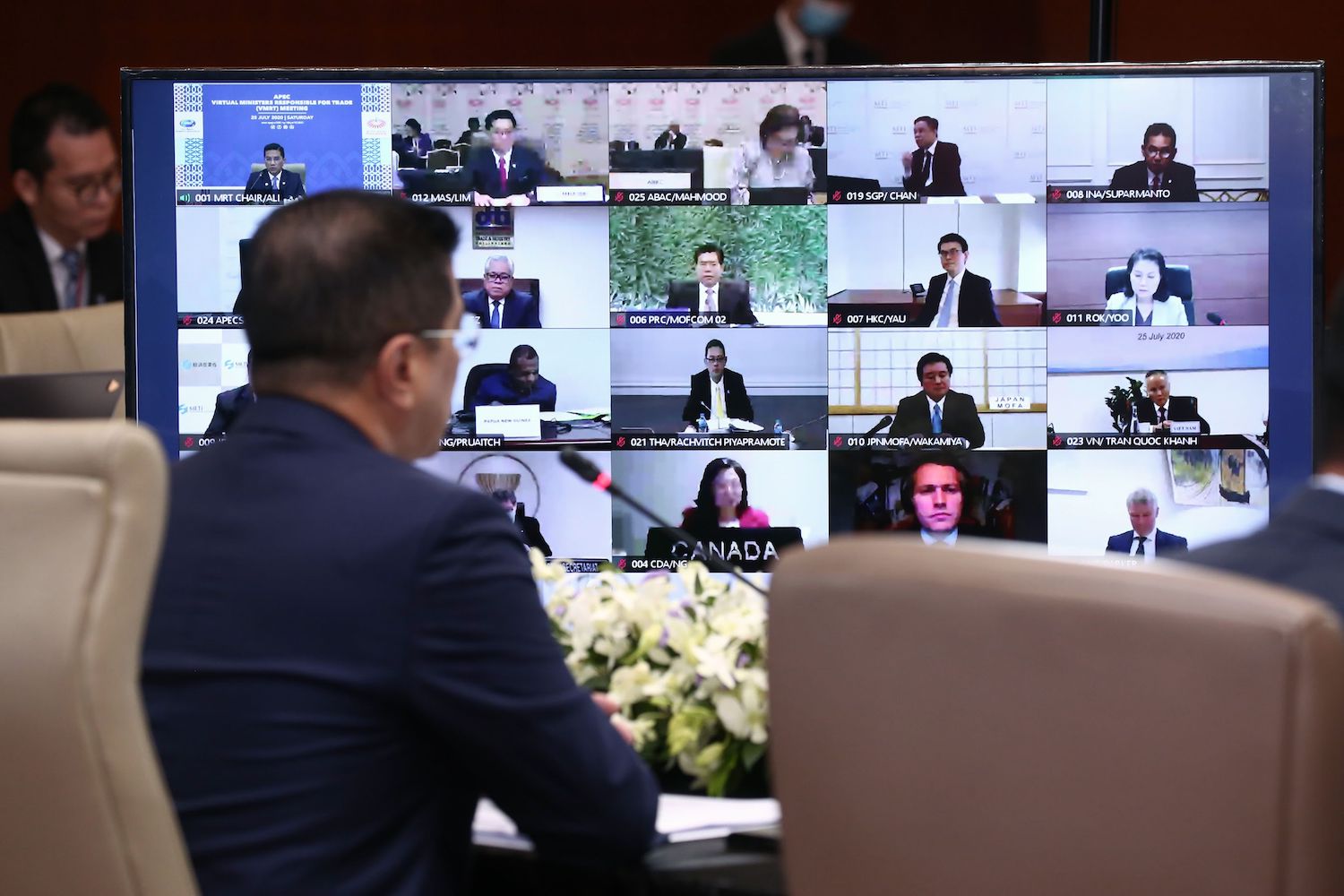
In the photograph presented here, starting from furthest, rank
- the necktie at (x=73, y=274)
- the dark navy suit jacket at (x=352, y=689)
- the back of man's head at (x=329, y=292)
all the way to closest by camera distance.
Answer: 1. the necktie at (x=73, y=274)
2. the back of man's head at (x=329, y=292)
3. the dark navy suit jacket at (x=352, y=689)

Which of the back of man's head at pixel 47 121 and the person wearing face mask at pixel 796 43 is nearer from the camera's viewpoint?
the person wearing face mask at pixel 796 43

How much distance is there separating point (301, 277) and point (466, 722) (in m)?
0.47

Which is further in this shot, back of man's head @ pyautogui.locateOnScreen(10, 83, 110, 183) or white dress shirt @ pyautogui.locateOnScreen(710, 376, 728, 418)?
back of man's head @ pyautogui.locateOnScreen(10, 83, 110, 183)

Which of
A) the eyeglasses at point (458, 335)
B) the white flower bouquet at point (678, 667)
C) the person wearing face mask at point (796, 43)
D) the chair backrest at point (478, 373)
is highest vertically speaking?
the person wearing face mask at point (796, 43)

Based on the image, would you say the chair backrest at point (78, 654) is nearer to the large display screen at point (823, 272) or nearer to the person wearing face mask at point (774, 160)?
the large display screen at point (823, 272)

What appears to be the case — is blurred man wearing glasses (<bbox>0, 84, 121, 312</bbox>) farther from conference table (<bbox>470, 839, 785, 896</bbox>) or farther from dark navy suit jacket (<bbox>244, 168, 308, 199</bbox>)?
conference table (<bbox>470, 839, 785, 896</bbox>)

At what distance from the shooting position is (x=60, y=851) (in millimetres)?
1118

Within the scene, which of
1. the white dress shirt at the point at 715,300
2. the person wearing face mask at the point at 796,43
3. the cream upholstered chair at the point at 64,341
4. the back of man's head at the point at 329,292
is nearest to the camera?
the back of man's head at the point at 329,292

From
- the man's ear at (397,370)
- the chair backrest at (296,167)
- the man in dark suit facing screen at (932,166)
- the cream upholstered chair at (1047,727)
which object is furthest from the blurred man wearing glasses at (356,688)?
the man in dark suit facing screen at (932,166)

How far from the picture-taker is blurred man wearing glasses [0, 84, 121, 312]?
13.2 ft

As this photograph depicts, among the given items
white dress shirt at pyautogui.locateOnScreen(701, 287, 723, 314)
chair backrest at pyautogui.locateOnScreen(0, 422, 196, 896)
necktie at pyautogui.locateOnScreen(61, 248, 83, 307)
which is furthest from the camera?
necktie at pyautogui.locateOnScreen(61, 248, 83, 307)

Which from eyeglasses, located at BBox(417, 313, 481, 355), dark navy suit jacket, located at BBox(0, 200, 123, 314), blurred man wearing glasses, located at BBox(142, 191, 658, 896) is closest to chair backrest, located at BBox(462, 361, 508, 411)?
eyeglasses, located at BBox(417, 313, 481, 355)

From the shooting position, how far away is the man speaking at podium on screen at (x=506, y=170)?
259cm

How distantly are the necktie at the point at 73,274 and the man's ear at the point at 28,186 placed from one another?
0.16 meters
